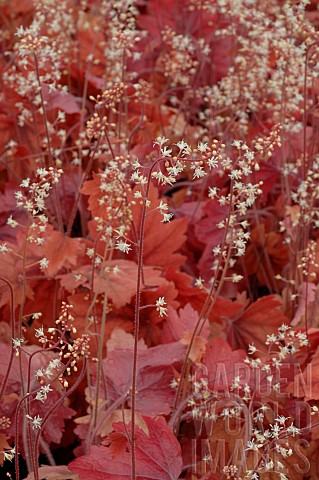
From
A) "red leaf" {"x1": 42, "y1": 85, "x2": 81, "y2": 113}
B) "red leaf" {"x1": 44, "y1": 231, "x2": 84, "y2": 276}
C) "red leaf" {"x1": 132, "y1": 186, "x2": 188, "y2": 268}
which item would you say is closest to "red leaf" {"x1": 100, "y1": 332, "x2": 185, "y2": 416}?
"red leaf" {"x1": 44, "y1": 231, "x2": 84, "y2": 276}

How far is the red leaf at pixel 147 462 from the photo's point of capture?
105 cm

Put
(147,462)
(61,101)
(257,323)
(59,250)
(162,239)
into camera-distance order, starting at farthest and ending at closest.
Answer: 1. (61,101)
2. (162,239)
3. (257,323)
4. (59,250)
5. (147,462)

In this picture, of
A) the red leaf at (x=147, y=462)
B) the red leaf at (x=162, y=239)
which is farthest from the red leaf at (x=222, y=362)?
the red leaf at (x=162, y=239)

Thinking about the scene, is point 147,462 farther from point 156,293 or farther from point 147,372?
point 156,293

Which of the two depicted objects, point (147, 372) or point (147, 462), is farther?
point (147, 372)

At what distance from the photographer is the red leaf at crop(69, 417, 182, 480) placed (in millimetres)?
1046

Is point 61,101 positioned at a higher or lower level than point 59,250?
higher

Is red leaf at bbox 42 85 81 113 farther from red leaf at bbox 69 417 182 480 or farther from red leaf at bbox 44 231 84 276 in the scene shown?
red leaf at bbox 69 417 182 480

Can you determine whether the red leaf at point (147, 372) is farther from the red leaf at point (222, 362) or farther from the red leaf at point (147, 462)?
the red leaf at point (147, 462)

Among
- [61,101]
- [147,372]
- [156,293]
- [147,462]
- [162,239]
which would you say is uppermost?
[61,101]

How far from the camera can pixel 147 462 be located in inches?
41.7

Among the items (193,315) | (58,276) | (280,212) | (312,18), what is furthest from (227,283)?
(312,18)

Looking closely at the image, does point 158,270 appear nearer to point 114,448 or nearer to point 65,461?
point 65,461

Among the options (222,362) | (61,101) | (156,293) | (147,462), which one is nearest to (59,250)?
(156,293)
